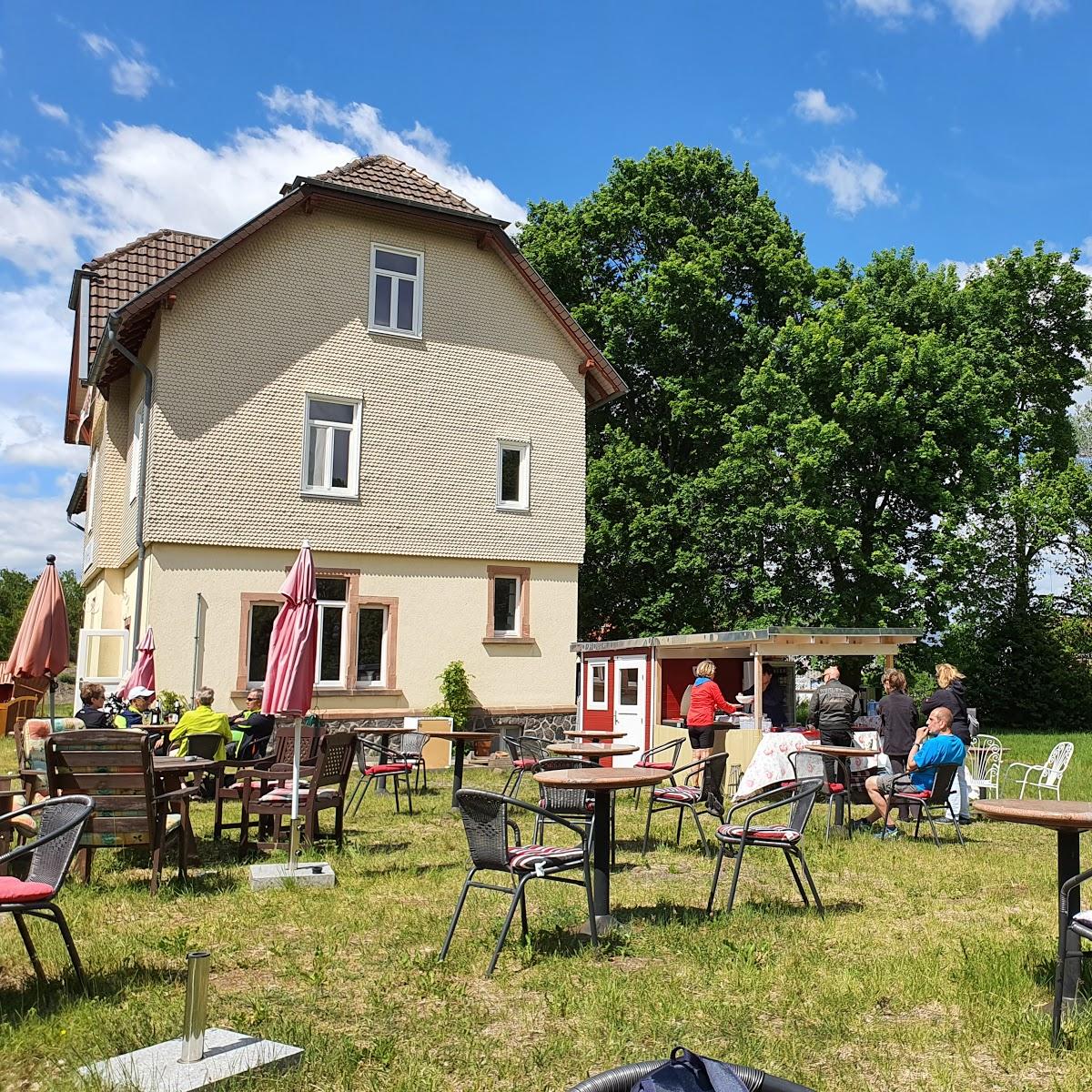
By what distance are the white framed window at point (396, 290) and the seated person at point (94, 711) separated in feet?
30.8

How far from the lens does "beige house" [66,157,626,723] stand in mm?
18203

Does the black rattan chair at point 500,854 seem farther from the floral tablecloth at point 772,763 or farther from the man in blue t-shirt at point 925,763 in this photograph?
the floral tablecloth at point 772,763

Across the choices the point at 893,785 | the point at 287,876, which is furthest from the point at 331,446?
the point at 287,876

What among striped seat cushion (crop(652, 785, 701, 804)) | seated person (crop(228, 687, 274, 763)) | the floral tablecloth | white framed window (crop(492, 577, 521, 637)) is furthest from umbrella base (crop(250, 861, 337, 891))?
white framed window (crop(492, 577, 521, 637))

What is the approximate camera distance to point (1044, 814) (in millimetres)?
4910

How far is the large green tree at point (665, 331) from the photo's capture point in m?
27.4

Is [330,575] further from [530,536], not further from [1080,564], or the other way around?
[1080,564]

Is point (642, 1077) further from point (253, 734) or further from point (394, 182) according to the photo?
point (394, 182)

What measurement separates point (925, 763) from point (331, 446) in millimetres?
12172

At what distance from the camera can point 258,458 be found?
739 inches

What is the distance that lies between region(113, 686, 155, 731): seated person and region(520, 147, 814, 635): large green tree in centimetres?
1535

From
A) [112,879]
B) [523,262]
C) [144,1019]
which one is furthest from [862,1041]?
[523,262]

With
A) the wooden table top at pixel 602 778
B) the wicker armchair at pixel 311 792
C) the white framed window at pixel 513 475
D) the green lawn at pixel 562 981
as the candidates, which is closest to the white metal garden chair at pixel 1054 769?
the green lawn at pixel 562 981

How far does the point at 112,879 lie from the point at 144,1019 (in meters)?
3.71
